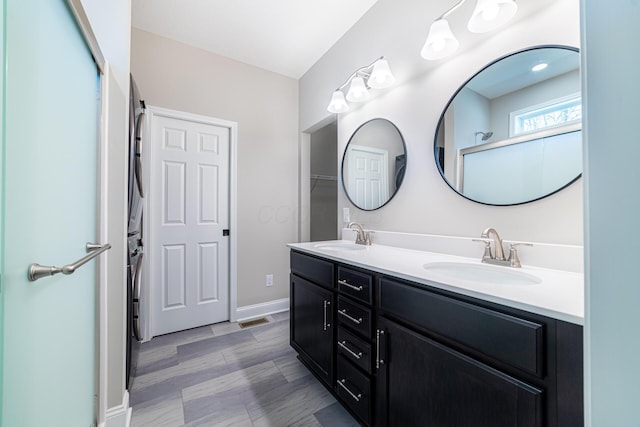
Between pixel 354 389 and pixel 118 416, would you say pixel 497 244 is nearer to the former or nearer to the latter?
pixel 354 389

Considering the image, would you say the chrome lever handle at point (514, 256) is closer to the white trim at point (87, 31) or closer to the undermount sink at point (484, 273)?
the undermount sink at point (484, 273)

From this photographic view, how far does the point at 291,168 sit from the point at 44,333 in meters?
2.42

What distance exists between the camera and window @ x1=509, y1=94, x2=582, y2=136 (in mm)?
992

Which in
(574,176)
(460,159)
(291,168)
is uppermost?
(291,168)

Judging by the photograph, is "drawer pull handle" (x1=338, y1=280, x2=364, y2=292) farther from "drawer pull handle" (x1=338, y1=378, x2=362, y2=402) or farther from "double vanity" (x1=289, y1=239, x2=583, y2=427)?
"drawer pull handle" (x1=338, y1=378, x2=362, y2=402)

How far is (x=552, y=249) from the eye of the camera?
1.01m

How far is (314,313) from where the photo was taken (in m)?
1.58

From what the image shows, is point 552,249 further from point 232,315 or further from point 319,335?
point 232,315

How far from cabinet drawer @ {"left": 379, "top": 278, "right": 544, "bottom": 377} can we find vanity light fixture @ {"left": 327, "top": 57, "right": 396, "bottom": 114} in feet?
4.47

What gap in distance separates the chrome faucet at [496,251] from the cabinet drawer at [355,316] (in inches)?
24.2

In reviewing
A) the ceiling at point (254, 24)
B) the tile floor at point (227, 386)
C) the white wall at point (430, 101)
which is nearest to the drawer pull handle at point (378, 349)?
the tile floor at point (227, 386)

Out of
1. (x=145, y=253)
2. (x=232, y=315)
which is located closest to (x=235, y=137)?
(x=145, y=253)

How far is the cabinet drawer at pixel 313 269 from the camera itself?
1444 millimetres

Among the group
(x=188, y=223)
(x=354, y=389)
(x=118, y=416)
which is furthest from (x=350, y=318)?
(x=188, y=223)
